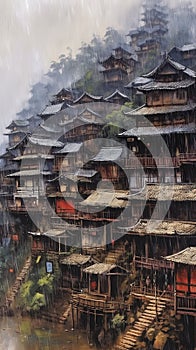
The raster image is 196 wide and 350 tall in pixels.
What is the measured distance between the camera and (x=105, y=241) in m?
26.5

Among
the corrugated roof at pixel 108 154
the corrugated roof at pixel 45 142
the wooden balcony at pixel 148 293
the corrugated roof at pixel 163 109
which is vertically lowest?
the wooden balcony at pixel 148 293

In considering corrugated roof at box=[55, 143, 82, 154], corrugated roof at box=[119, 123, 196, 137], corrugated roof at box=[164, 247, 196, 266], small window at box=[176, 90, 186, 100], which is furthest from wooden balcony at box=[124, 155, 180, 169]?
corrugated roof at box=[164, 247, 196, 266]

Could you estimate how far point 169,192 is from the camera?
77.4 ft

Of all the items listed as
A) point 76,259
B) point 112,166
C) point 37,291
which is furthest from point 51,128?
point 37,291

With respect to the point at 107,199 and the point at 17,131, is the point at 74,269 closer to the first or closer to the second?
the point at 107,199

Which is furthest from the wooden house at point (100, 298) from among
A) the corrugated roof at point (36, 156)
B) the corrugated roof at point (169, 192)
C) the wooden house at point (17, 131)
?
the wooden house at point (17, 131)

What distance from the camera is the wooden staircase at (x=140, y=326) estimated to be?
20031mm

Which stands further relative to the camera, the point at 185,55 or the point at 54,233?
the point at 185,55

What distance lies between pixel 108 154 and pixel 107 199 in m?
3.96

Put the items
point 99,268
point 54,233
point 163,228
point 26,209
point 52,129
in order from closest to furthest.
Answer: point 163,228, point 99,268, point 54,233, point 26,209, point 52,129

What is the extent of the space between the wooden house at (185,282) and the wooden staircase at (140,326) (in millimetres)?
1453

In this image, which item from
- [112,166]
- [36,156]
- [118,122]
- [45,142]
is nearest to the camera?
Answer: [112,166]

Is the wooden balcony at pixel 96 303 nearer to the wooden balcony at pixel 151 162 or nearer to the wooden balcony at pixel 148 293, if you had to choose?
the wooden balcony at pixel 148 293

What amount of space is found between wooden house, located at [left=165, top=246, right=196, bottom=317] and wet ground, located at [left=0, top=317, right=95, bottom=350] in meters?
5.44
